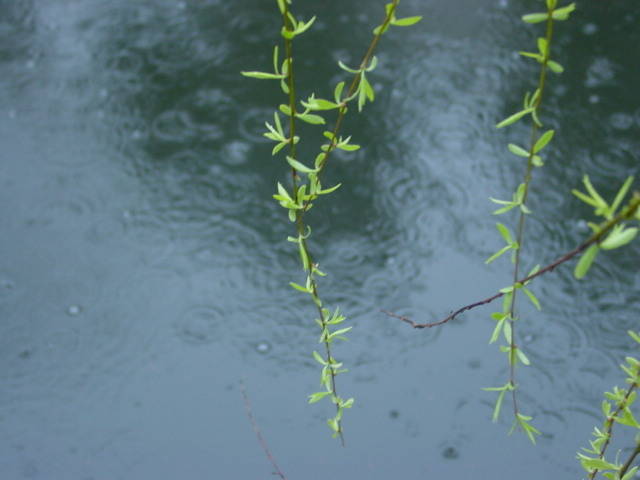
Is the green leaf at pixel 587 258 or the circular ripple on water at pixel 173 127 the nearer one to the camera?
the green leaf at pixel 587 258

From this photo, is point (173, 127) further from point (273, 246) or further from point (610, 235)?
point (610, 235)

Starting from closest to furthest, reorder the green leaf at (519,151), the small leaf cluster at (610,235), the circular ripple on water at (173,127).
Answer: the small leaf cluster at (610,235) < the green leaf at (519,151) < the circular ripple on water at (173,127)

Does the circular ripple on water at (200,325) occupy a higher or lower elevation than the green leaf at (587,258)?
lower

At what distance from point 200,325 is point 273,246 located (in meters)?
0.27

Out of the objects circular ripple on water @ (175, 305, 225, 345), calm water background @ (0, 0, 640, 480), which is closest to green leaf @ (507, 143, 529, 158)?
calm water background @ (0, 0, 640, 480)

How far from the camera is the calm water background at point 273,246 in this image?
1.39 metres

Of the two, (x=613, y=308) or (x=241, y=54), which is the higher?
(x=241, y=54)

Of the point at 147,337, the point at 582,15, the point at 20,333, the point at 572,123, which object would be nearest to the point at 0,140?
the point at 20,333

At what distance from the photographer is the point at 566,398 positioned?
4.57 feet

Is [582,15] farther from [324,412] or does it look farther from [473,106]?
[324,412]

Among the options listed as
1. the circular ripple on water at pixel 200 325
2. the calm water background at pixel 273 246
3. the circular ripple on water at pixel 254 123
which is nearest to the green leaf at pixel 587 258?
the calm water background at pixel 273 246

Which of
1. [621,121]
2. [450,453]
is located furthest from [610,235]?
[621,121]

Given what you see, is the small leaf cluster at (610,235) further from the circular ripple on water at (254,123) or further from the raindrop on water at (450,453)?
the circular ripple on water at (254,123)

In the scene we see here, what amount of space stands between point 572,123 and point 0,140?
1627mm
